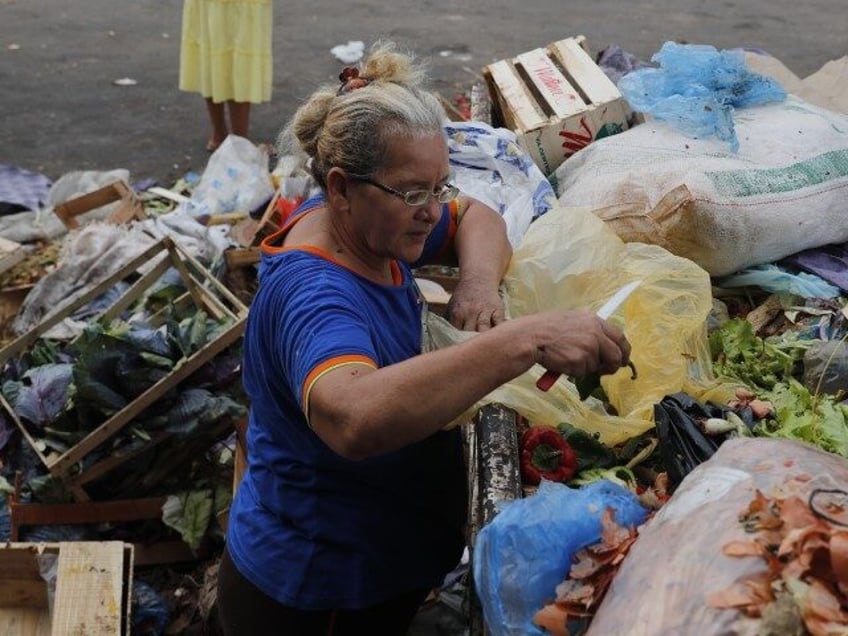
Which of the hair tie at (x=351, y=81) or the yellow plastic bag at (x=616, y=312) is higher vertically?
the hair tie at (x=351, y=81)

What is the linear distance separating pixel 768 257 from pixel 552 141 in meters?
1.09

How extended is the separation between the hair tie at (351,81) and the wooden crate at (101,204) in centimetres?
342

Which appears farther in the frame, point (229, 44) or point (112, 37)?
point (112, 37)

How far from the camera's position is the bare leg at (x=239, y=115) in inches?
272

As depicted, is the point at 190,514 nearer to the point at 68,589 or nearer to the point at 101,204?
the point at 68,589

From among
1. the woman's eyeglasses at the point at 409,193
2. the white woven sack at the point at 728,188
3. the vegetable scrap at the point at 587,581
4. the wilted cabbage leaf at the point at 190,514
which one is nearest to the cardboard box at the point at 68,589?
the wilted cabbage leaf at the point at 190,514

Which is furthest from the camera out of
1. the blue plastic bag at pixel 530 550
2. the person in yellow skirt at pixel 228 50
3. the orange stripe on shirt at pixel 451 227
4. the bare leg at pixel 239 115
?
the bare leg at pixel 239 115

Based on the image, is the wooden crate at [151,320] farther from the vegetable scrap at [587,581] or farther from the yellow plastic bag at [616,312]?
the vegetable scrap at [587,581]

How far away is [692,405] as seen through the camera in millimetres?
2316

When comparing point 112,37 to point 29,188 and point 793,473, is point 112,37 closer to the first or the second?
point 29,188

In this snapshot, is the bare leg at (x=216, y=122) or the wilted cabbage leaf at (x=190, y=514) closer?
the wilted cabbage leaf at (x=190, y=514)

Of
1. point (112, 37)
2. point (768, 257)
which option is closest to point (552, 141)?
point (768, 257)

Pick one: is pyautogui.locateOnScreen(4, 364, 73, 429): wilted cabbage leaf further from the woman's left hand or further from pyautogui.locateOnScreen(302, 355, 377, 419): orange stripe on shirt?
pyautogui.locateOnScreen(302, 355, 377, 419): orange stripe on shirt

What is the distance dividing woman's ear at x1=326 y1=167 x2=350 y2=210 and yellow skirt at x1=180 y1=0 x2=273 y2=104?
484 centimetres
